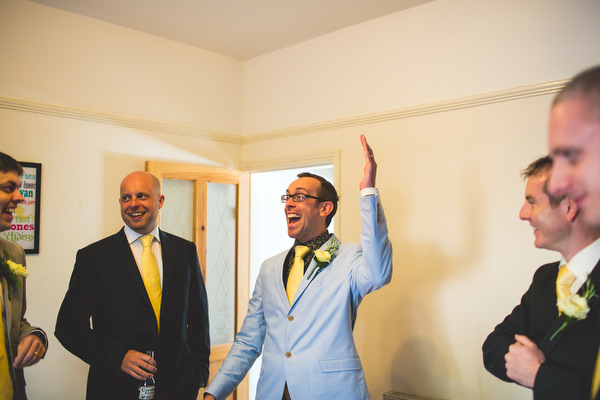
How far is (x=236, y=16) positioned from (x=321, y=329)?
2621 mm

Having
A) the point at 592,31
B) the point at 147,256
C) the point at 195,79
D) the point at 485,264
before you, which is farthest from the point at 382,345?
the point at 195,79

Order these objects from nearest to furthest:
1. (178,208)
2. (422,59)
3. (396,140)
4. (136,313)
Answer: (136,313), (422,59), (396,140), (178,208)

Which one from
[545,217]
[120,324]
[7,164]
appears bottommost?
[120,324]

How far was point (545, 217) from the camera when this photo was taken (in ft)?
5.37

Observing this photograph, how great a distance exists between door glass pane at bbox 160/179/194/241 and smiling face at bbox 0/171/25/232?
6.38 ft

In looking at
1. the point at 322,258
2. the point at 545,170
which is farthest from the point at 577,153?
the point at 322,258

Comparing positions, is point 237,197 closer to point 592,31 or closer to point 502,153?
point 502,153

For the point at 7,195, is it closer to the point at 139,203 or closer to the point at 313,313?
the point at 139,203

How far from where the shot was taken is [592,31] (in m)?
2.78

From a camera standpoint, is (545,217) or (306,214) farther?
(306,214)

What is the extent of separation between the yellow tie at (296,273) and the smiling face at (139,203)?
2.72 feet

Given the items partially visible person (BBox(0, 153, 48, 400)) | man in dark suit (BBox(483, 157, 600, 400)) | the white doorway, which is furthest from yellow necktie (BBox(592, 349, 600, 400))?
the white doorway

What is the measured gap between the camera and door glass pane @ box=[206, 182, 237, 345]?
4.27 meters

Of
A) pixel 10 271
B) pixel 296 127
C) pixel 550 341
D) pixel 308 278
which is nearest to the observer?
pixel 550 341
